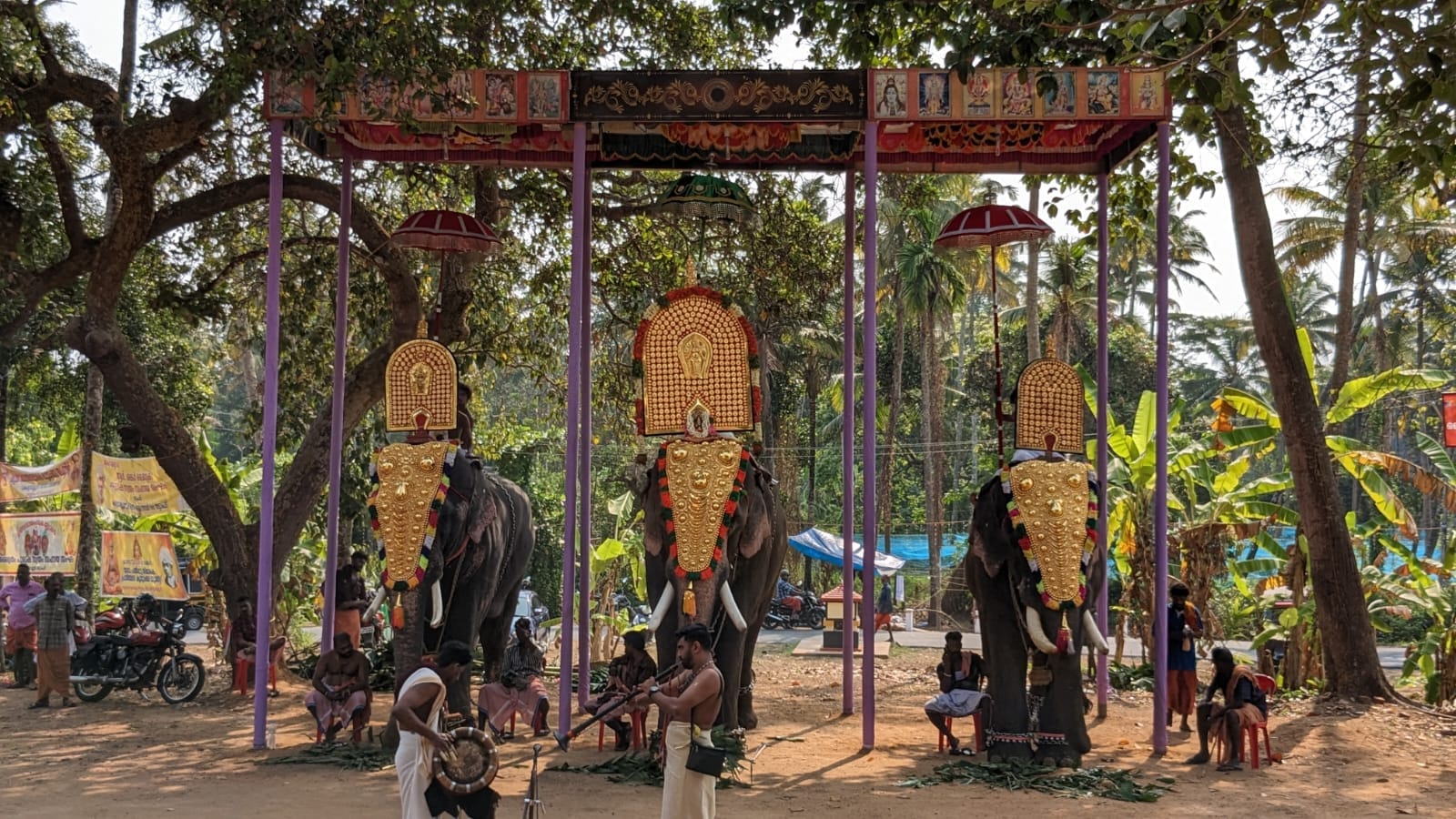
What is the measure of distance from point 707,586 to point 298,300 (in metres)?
7.24

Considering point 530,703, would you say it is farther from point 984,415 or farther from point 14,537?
point 984,415

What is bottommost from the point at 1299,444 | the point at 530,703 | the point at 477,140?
the point at 530,703

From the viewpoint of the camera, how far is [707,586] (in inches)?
351

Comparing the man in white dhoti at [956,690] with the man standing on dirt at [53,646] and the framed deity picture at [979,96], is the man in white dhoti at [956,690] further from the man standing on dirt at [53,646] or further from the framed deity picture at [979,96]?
the man standing on dirt at [53,646]

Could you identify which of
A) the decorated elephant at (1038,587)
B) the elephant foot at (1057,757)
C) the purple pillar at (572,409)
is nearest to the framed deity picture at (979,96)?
the decorated elephant at (1038,587)

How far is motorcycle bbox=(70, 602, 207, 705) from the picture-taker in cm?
1225

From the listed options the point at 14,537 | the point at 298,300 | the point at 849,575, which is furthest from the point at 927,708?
the point at 14,537

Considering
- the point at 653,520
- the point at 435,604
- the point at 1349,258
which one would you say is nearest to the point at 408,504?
the point at 435,604

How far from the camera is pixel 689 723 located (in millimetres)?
6359

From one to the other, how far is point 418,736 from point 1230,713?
5.62 meters

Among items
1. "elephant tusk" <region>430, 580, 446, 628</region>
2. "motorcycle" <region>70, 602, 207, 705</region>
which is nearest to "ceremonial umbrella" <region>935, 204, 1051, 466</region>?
"elephant tusk" <region>430, 580, 446, 628</region>

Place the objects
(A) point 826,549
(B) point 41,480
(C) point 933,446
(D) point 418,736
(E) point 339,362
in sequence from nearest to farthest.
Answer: (D) point 418,736 → (E) point 339,362 → (B) point 41,480 → (A) point 826,549 → (C) point 933,446

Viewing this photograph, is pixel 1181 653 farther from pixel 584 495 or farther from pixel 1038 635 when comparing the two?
pixel 584 495

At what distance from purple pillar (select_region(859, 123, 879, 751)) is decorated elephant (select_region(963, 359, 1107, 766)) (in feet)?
2.45
